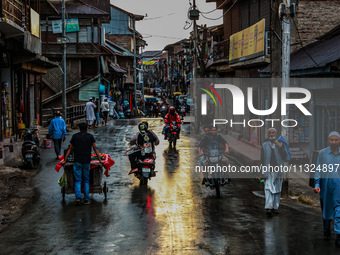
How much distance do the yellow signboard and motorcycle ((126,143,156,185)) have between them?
10.1 meters

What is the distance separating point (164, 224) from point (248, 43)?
16.6 metres

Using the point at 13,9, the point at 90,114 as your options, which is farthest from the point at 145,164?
the point at 90,114

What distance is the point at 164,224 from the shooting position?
946 cm

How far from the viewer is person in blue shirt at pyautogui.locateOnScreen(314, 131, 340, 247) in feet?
27.2

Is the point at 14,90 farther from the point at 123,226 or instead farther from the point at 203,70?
the point at 123,226

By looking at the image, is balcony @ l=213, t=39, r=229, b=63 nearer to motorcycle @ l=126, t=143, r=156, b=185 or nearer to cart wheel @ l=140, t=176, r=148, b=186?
motorcycle @ l=126, t=143, r=156, b=185

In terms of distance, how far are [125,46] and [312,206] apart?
58.0 m

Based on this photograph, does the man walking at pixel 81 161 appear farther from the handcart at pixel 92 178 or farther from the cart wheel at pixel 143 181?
the cart wheel at pixel 143 181

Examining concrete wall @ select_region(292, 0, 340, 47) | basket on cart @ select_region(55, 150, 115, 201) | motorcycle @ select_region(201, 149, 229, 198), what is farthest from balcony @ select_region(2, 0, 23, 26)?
concrete wall @ select_region(292, 0, 340, 47)

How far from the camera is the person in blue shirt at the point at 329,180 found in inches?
327

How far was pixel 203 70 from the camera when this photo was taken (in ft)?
109

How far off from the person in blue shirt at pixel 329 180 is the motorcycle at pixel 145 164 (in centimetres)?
588

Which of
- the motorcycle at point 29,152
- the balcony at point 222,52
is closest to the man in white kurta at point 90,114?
the balcony at point 222,52

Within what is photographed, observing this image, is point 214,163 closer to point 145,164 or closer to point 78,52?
point 145,164
